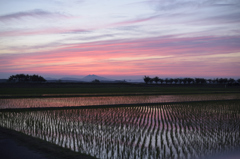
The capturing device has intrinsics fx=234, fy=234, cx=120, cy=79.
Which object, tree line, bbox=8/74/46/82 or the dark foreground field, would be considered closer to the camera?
the dark foreground field

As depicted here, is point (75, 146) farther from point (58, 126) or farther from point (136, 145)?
point (58, 126)

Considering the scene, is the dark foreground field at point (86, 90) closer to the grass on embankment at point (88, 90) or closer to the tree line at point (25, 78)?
the grass on embankment at point (88, 90)

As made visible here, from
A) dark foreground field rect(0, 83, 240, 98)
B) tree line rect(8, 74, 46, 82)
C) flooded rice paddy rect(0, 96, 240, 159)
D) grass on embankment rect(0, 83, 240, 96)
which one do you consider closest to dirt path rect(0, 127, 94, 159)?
flooded rice paddy rect(0, 96, 240, 159)

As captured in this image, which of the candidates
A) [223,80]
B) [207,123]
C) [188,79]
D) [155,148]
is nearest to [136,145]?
[155,148]

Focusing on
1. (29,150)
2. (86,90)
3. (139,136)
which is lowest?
(139,136)

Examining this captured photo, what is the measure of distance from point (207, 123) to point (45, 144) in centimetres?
807

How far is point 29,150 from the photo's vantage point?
20.6ft

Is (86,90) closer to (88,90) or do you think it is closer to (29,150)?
(88,90)

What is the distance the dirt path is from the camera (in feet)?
19.0

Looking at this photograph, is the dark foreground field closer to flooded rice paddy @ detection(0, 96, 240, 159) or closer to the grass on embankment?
the grass on embankment

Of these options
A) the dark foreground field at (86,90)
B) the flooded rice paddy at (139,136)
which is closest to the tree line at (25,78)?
the dark foreground field at (86,90)

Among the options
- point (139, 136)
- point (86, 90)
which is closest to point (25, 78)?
point (86, 90)

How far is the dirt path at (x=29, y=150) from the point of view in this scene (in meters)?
5.79

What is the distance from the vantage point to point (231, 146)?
7.54 metres
